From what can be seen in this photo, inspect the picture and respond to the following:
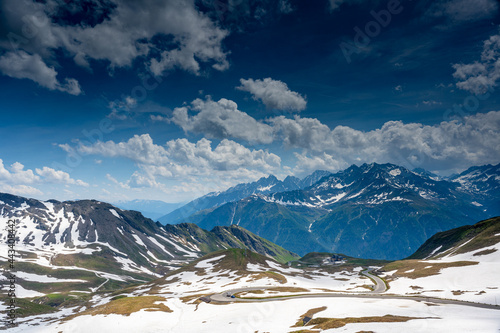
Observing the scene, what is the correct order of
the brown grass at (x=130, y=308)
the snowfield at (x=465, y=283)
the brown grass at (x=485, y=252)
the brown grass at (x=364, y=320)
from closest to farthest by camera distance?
the brown grass at (x=364, y=320), the snowfield at (x=465, y=283), the brown grass at (x=130, y=308), the brown grass at (x=485, y=252)

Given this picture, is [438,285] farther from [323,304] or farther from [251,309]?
[251,309]

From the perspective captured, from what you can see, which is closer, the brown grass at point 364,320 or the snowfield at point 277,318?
the snowfield at point 277,318

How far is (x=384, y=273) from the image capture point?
14850 cm

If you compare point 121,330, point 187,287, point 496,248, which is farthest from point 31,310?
point 496,248

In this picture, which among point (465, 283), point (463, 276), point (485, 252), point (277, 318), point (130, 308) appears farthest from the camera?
point (485, 252)

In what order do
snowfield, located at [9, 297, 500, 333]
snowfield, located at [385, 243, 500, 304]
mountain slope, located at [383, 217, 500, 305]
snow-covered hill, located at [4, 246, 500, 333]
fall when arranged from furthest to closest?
mountain slope, located at [383, 217, 500, 305] < snowfield, located at [385, 243, 500, 304] < snow-covered hill, located at [4, 246, 500, 333] < snowfield, located at [9, 297, 500, 333]

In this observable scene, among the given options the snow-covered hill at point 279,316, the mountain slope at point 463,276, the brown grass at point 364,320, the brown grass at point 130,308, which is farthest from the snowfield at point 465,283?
the brown grass at point 130,308

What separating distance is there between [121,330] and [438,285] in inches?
4252

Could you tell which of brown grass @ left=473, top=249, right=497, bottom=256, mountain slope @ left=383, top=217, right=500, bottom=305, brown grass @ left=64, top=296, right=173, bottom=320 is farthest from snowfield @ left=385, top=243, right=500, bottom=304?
brown grass @ left=64, top=296, right=173, bottom=320

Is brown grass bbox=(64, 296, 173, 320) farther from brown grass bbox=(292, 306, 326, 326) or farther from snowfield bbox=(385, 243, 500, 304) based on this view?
snowfield bbox=(385, 243, 500, 304)

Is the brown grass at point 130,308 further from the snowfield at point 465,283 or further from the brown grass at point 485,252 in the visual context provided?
the brown grass at point 485,252

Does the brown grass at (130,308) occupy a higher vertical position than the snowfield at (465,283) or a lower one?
lower

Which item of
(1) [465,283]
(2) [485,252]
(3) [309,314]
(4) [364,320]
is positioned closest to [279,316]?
(3) [309,314]

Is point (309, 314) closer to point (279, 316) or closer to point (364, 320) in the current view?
point (279, 316)
